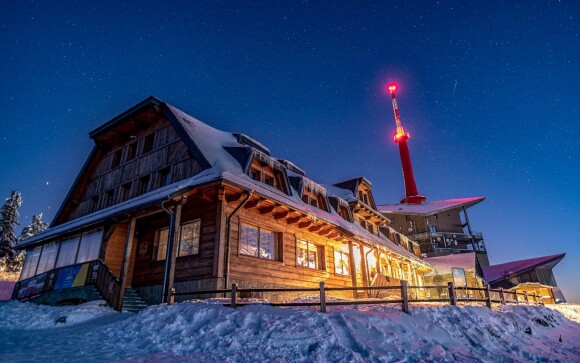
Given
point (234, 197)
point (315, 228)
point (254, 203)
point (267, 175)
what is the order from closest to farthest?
point (234, 197) → point (254, 203) → point (267, 175) → point (315, 228)

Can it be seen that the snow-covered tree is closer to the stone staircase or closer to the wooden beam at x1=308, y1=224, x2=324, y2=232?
the stone staircase

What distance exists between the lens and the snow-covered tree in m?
45.0

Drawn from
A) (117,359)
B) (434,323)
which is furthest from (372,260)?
(117,359)

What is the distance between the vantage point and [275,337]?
7.27m

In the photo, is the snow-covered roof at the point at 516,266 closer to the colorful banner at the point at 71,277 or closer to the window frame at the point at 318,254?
the window frame at the point at 318,254

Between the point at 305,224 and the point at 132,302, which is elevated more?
the point at 305,224

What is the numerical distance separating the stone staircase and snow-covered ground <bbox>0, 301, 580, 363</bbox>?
1.85 m

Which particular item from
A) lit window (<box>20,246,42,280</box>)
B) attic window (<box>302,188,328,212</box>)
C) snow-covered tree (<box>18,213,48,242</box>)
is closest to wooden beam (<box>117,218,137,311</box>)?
lit window (<box>20,246,42,280</box>)

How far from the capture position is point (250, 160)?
15.5m

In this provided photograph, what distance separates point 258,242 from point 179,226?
11.3 feet

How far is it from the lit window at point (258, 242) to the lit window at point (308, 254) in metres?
1.71

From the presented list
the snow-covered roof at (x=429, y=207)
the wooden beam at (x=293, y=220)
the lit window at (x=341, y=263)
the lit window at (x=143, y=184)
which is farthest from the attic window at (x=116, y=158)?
the snow-covered roof at (x=429, y=207)

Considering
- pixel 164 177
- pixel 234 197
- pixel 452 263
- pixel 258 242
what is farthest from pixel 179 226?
pixel 452 263

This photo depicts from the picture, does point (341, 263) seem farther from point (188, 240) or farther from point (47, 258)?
point (47, 258)
